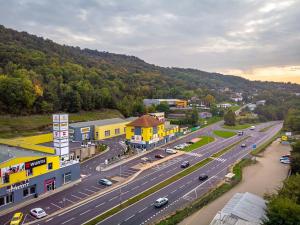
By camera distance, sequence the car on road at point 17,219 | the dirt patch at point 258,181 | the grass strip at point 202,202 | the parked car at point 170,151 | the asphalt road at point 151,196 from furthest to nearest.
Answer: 1. the parked car at point 170,151
2. the dirt patch at point 258,181
3. the asphalt road at point 151,196
4. the grass strip at point 202,202
5. the car on road at point 17,219

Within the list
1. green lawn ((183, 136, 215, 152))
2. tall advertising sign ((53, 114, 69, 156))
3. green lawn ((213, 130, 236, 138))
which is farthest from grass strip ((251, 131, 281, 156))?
tall advertising sign ((53, 114, 69, 156))

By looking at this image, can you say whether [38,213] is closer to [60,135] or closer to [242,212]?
[60,135]

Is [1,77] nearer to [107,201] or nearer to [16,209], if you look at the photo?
[16,209]

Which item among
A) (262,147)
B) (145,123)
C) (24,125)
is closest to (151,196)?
Answer: (145,123)

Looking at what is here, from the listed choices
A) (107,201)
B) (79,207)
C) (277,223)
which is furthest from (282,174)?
(79,207)

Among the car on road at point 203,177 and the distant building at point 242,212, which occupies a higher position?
the distant building at point 242,212

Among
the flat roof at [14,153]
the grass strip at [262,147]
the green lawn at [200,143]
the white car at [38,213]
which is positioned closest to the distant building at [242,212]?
the white car at [38,213]

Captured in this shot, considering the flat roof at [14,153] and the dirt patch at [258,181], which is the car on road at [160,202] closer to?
the dirt patch at [258,181]
